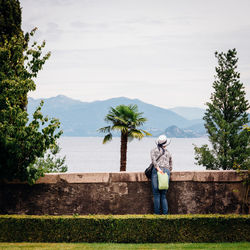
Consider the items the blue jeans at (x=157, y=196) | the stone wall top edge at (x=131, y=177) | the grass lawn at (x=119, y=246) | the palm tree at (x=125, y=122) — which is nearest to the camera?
the grass lawn at (x=119, y=246)

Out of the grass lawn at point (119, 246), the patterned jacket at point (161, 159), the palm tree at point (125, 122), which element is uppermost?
the palm tree at point (125, 122)

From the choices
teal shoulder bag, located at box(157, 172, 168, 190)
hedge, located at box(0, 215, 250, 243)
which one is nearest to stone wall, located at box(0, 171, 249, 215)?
teal shoulder bag, located at box(157, 172, 168, 190)

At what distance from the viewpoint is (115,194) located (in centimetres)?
823

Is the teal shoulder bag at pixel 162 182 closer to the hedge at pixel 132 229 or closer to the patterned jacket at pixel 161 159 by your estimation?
the patterned jacket at pixel 161 159

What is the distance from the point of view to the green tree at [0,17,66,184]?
24.2ft

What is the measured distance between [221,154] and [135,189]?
684 inches

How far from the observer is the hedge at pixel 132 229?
6.93 meters

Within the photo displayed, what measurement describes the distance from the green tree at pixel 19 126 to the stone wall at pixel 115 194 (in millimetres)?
609

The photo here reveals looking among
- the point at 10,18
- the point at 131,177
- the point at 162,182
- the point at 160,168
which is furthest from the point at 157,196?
the point at 10,18

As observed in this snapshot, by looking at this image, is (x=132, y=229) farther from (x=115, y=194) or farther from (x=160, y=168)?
(x=160, y=168)

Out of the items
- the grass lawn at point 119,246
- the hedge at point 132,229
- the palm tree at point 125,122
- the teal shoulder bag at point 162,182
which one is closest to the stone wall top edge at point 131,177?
the teal shoulder bag at point 162,182

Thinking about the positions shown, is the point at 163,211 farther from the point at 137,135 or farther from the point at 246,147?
the point at 246,147

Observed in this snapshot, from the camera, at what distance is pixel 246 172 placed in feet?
26.7

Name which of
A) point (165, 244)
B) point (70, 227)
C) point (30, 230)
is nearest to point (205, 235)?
point (165, 244)
